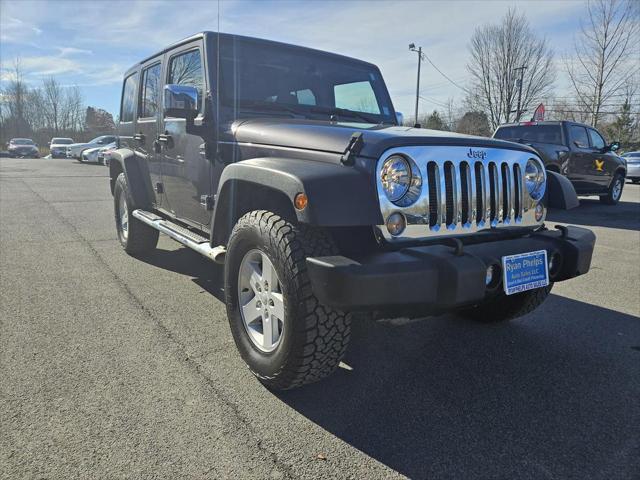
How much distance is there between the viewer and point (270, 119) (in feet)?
10.9

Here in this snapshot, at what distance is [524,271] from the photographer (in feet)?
8.38

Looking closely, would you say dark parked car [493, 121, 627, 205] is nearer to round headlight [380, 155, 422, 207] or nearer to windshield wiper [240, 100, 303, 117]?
windshield wiper [240, 100, 303, 117]

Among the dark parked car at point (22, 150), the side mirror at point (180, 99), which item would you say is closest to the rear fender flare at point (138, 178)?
the side mirror at point (180, 99)

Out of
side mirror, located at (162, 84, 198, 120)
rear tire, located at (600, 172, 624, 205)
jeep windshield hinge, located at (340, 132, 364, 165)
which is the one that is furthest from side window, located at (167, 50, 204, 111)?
rear tire, located at (600, 172, 624, 205)

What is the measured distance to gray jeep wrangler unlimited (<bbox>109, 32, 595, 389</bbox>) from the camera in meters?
2.20

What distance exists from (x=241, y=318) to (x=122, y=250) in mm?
3522

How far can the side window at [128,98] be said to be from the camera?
5312 millimetres

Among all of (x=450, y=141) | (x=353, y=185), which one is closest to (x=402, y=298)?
(x=353, y=185)

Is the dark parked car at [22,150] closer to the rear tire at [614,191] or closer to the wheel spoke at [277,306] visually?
the rear tire at [614,191]

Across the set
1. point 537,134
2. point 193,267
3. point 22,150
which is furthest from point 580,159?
point 22,150

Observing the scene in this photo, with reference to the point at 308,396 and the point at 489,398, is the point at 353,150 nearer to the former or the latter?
the point at 308,396

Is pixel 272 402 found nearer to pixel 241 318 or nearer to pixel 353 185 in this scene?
pixel 241 318

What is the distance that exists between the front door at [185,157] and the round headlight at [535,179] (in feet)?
6.89

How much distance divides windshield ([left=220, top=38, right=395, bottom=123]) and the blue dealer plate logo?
6.12 ft
